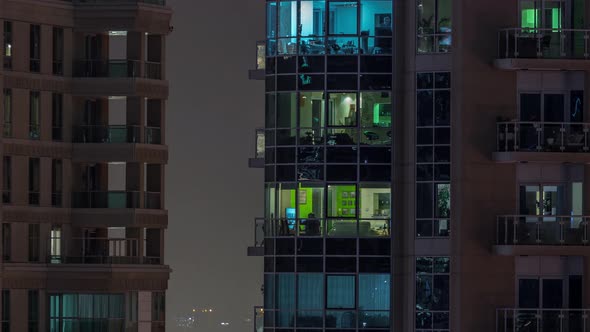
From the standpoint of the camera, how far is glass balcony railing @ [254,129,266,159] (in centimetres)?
8981

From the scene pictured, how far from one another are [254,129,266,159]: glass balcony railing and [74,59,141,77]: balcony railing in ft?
70.2

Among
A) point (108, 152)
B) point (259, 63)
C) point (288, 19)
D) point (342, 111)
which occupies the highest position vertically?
point (288, 19)

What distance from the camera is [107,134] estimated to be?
111125 millimetres

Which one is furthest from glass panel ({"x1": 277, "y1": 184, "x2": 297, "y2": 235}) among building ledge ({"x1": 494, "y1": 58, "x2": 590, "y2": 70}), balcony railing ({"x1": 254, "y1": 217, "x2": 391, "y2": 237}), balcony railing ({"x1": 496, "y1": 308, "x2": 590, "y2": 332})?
building ledge ({"x1": 494, "y1": 58, "x2": 590, "y2": 70})

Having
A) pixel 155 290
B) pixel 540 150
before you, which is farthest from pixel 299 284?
pixel 155 290

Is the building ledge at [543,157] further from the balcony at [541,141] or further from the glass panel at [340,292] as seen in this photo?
the glass panel at [340,292]

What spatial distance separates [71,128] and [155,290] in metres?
6.76

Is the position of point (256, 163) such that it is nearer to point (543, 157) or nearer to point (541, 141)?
point (541, 141)

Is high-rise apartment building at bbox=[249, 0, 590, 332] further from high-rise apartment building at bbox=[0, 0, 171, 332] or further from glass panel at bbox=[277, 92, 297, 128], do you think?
high-rise apartment building at bbox=[0, 0, 171, 332]

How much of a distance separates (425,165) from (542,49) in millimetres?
4805

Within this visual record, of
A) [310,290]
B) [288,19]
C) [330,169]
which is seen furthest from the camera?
[288,19]

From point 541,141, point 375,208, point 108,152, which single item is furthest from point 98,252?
point 541,141

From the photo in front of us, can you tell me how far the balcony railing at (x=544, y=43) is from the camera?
8444 cm

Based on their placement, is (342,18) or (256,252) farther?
(256,252)
